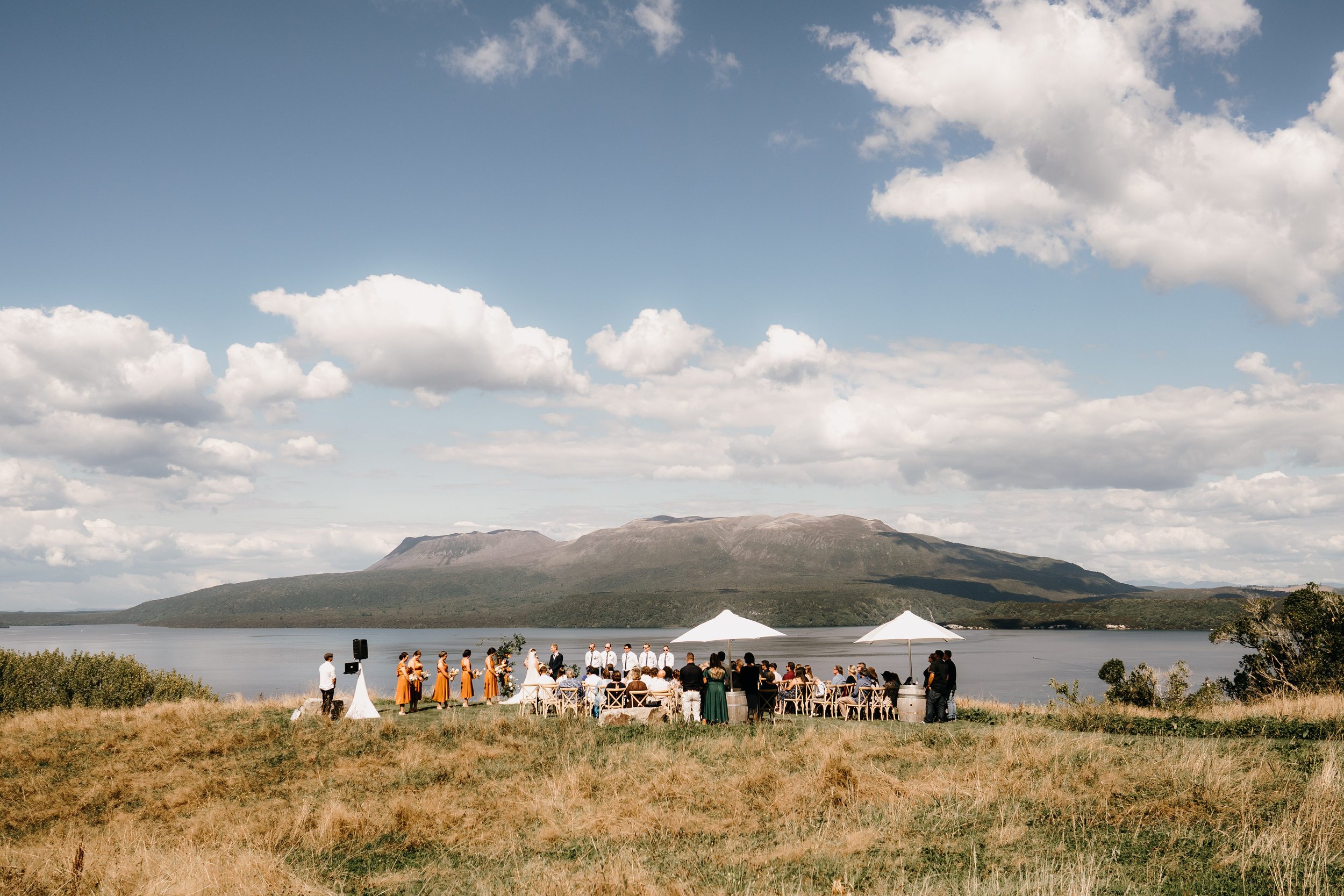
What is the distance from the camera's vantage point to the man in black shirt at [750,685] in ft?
63.1

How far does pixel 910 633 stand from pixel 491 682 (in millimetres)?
12100

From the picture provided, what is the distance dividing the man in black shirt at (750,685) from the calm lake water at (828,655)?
14.0 metres

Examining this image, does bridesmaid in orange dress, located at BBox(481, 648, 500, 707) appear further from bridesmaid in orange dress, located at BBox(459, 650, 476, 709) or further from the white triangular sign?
the white triangular sign

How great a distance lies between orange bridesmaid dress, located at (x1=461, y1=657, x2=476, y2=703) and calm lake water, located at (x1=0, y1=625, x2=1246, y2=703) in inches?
198

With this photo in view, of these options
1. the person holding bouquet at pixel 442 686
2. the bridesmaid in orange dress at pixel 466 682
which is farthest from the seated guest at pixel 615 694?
the person holding bouquet at pixel 442 686

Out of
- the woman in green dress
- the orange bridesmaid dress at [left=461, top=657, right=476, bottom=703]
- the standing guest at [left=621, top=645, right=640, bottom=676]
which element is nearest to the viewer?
the woman in green dress

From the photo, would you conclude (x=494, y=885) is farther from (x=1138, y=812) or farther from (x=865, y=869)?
(x=1138, y=812)

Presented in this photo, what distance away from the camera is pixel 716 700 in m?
18.9

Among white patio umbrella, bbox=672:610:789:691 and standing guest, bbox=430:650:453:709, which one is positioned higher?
white patio umbrella, bbox=672:610:789:691

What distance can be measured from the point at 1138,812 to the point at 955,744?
15.3 feet

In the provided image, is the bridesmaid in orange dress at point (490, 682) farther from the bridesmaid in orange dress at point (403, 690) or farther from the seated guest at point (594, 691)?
the seated guest at point (594, 691)

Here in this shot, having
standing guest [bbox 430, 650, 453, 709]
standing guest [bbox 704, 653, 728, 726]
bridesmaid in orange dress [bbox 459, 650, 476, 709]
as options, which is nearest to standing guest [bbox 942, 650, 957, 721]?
standing guest [bbox 704, 653, 728, 726]

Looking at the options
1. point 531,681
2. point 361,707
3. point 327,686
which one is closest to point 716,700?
point 531,681

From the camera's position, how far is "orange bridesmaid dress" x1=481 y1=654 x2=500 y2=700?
24.3m
